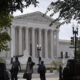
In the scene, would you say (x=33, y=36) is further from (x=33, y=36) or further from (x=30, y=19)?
(x=30, y=19)

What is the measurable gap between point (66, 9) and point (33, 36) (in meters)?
87.7

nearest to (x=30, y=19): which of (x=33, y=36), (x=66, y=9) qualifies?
(x=33, y=36)

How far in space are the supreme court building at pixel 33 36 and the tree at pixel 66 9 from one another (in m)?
80.6

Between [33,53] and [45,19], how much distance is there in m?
12.1

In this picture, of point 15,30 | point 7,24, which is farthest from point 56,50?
point 7,24

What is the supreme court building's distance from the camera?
9969 cm

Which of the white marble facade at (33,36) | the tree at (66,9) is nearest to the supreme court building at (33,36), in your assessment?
the white marble facade at (33,36)

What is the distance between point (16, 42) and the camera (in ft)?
335

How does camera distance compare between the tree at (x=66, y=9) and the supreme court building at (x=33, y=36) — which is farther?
the supreme court building at (x=33, y=36)

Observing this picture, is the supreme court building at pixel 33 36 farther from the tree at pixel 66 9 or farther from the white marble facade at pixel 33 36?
the tree at pixel 66 9

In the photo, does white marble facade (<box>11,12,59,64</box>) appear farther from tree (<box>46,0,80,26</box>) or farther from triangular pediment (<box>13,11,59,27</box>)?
tree (<box>46,0,80,26</box>)

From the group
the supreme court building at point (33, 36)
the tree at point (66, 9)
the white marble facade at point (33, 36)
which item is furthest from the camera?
the white marble facade at point (33, 36)

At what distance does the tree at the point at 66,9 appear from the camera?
15.3 m

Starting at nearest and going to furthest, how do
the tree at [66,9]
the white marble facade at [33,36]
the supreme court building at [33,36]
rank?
the tree at [66,9] → the supreme court building at [33,36] → the white marble facade at [33,36]
